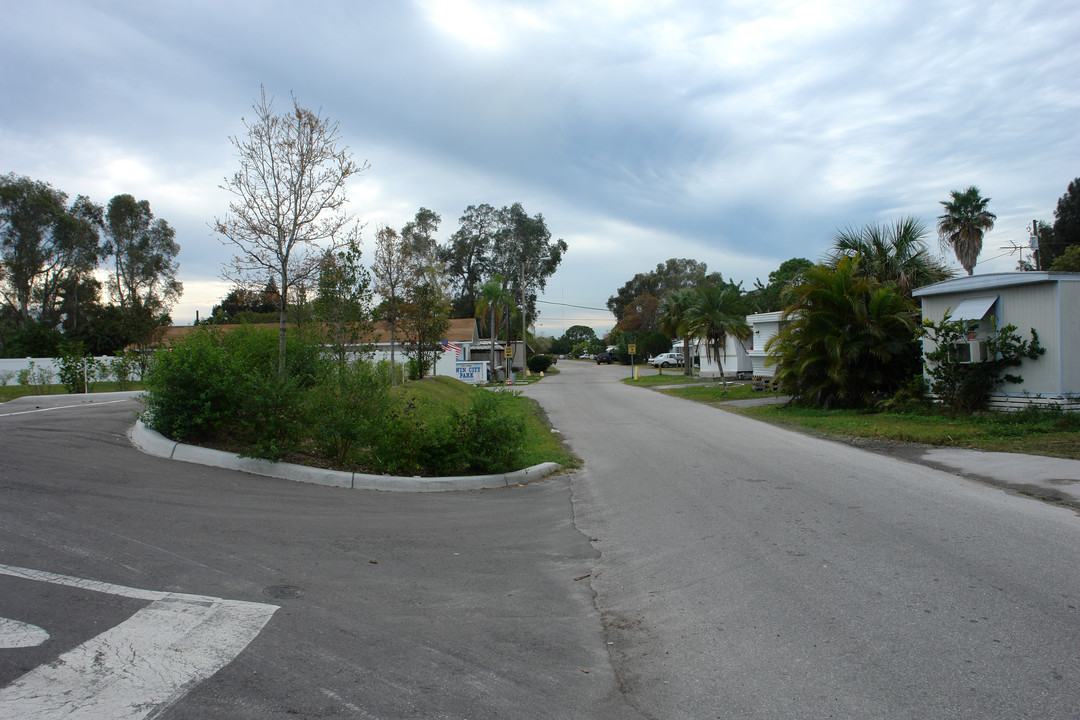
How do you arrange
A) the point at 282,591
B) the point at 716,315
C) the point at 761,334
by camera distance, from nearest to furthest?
the point at 282,591, the point at 761,334, the point at 716,315

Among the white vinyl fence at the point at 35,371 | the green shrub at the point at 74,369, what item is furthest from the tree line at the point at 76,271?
the green shrub at the point at 74,369

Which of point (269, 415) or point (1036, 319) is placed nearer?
point (269, 415)

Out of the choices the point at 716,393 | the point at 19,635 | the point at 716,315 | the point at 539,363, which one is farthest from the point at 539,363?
the point at 19,635

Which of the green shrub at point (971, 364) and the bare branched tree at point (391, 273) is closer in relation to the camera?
the green shrub at point (971, 364)

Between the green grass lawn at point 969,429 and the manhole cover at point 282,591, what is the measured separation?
11886 mm

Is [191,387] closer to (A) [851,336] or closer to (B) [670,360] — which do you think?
(A) [851,336]

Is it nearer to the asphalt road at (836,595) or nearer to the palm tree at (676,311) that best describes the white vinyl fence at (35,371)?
the asphalt road at (836,595)

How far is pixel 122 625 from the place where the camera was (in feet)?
13.5

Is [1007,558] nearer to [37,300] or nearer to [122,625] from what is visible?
[122,625]

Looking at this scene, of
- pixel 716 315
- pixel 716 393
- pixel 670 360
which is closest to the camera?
pixel 716 393

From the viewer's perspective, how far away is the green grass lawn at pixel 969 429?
40.0 ft

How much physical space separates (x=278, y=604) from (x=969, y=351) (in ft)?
54.3

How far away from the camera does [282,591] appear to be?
192 inches


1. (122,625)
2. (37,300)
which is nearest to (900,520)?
(122,625)
